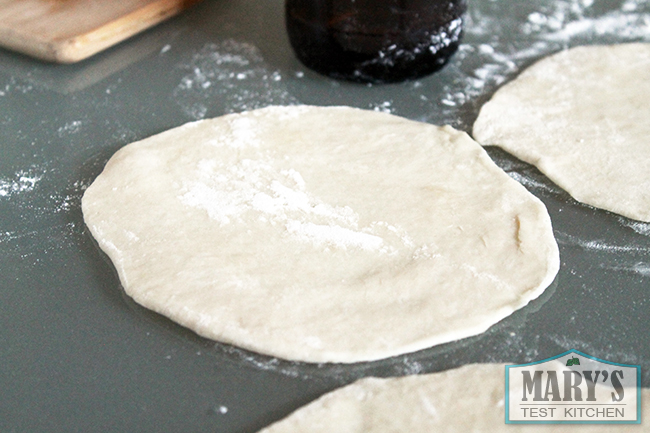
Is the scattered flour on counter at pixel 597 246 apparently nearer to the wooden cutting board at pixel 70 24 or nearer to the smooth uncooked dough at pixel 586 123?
the smooth uncooked dough at pixel 586 123

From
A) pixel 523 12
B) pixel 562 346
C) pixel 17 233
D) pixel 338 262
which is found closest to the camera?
pixel 562 346

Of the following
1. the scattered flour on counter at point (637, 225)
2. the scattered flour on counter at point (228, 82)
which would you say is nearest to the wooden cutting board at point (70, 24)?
the scattered flour on counter at point (228, 82)

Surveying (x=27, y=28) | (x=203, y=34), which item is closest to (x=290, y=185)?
(x=203, y=34)

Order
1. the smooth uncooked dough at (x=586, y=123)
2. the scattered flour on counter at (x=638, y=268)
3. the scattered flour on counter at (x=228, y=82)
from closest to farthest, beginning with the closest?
the scattered flour on counter at (x=638, y=268) < the smooth uncooked dough at (x=586, y=123) < the scattered flour on counter at (x=228, y=82)

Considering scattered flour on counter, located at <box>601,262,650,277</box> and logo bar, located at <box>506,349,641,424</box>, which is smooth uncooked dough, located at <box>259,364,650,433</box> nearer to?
logo bar, located at <box>506,349,641,424</box>

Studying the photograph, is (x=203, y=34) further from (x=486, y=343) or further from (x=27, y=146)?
(x=486, y=343)

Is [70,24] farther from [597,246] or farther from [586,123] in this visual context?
[597,246]

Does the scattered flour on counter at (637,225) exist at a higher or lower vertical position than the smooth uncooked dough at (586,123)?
lower
